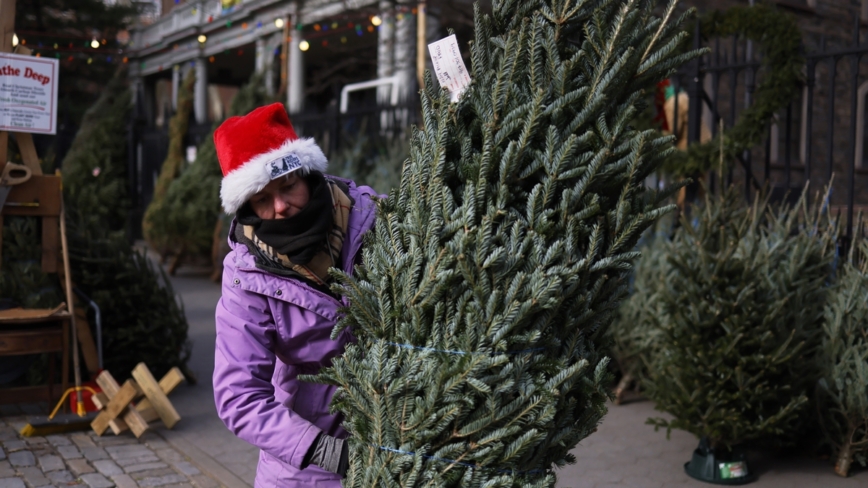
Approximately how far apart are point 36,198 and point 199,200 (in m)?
5.97

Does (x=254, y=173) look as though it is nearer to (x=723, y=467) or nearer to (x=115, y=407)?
(x=723, y=467)

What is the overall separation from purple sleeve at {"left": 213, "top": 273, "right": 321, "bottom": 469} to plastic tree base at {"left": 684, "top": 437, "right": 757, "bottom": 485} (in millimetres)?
3070

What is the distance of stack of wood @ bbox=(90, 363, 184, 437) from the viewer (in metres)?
5.25

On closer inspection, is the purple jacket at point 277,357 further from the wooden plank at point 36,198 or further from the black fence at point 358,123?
the black fence at point 358,123

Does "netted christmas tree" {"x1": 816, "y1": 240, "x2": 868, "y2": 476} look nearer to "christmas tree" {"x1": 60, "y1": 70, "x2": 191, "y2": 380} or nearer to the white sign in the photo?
"christmas tree" {"x1": 60, "y1": 70, "x2": 191, "y2": 380}

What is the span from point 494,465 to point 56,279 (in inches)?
203

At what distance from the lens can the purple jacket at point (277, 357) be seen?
2119mm

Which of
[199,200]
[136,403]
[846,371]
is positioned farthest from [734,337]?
[199,200]

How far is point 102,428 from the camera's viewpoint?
5.31m

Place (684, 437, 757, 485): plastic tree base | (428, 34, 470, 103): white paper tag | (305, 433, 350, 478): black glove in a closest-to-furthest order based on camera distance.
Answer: (428, 34, 470, 103): white paper tag < (305, 433, 350, 478): black glove < (684, 437, 757, 485): plastic tree base

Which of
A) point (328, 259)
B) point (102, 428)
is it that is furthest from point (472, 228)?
point (102, 428)

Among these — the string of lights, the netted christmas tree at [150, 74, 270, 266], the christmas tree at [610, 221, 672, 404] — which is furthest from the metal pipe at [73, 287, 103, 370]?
the netted christmas tree at [150, 74, 270, 266]

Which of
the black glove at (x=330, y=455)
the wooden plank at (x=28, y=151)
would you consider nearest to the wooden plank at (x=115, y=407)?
the wooden plank at (x=28, y=151)

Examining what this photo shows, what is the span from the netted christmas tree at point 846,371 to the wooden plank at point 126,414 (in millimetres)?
4177
